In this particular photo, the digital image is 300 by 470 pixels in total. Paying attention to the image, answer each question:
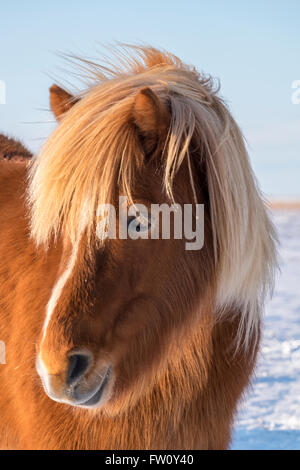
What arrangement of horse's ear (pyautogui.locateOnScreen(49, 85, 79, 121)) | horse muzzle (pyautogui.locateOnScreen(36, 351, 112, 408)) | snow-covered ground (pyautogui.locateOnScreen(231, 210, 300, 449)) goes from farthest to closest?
snow-covered ground (pyautogui.locateOnScreen(231, 210, 300, 449)) < horse's ear (pyautogui.locateOnScreen(49, 85, 79, 121)) < horse muzzle (pyautogui.locateOnScreen(36, 351, 112, 408))

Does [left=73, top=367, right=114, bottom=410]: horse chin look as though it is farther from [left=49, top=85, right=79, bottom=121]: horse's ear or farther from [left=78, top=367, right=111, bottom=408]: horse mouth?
[left=49, top=85, right=79, bottom=121]: horse's ear

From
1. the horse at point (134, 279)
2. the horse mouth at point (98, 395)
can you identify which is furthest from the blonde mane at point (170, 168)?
the horse mouth at point (98, 395)

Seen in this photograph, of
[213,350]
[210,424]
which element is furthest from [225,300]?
[210,424]

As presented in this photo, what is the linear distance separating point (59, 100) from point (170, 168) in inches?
26.5

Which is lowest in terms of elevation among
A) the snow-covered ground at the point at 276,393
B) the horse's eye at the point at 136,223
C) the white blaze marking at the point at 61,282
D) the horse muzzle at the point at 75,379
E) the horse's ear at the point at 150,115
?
the snow-covered ground at the point at 276,393

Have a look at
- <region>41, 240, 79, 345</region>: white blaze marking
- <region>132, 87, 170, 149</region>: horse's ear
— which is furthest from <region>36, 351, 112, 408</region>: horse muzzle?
<region>132, 87, 170, 149</region>: horse's ear

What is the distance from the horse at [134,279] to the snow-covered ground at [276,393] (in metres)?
0.40

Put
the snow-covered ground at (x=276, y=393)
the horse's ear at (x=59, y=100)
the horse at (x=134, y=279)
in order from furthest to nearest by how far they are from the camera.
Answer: the snow-covered ground at (x=276, y=393)
the horse's ear at (x=59, y=100)
the horse at (x=134, y=279)

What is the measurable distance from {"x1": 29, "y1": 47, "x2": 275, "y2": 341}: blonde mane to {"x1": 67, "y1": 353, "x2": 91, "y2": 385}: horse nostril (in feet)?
1.34

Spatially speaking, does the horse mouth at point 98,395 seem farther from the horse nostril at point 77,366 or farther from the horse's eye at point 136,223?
the horse's eye at point 136,223

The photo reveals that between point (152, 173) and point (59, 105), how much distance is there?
628mm

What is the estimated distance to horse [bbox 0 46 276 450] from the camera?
6.44 feet

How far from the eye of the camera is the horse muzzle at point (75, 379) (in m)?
1.83

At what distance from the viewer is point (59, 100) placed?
248cm
